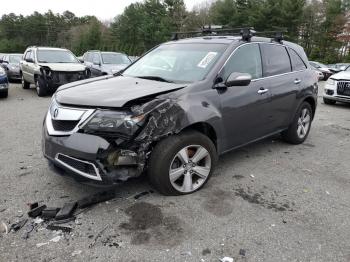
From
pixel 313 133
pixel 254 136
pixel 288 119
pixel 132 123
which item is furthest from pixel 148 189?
pixel 313 133

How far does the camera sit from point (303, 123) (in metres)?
5.98

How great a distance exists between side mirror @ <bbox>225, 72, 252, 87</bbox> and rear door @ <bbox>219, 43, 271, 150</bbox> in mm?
108

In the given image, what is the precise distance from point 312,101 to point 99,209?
4.35 metres

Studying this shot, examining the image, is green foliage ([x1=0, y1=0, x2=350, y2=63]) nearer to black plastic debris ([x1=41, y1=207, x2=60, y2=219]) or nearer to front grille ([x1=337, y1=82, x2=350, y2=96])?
front grille ([x1=337, y1=82, x2=350, y2=96])

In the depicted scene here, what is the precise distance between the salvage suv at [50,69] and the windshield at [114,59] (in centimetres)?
150

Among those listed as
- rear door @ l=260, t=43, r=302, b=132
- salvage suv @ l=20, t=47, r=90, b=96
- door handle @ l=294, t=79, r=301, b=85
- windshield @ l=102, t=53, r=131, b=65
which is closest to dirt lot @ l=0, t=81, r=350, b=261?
rear door @ l=260, t=43, r=302, b=132

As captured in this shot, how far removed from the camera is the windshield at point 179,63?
410cm

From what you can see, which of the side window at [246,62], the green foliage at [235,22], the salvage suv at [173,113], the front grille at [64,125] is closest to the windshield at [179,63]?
the salvage suv at [173,113]

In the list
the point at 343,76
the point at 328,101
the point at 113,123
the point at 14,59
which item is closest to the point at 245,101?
the point at 113,123

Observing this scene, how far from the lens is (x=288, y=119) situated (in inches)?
215

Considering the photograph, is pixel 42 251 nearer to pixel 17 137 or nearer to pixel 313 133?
pixel 17 137

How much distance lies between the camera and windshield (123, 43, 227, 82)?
4102 millimetres

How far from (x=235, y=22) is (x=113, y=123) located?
43.2 metres

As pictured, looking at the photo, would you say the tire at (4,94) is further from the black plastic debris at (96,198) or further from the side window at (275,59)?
the side window at (275,59)
